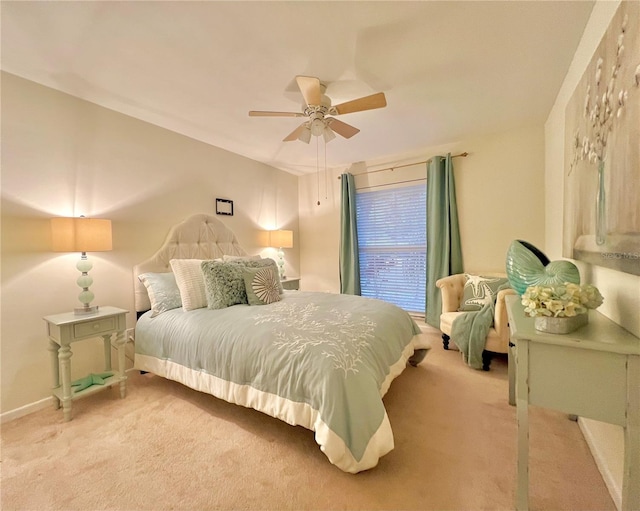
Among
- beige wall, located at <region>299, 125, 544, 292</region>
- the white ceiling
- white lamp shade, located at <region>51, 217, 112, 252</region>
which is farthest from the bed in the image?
beige wall, located at <region>299, 125, 544, 292</region>

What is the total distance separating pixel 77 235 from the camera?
202 cm

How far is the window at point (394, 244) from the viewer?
12.7 feet

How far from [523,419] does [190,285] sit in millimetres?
2398

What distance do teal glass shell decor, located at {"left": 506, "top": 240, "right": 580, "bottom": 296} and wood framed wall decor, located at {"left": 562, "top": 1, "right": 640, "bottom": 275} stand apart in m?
0.15

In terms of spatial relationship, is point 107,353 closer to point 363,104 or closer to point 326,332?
point 326,332

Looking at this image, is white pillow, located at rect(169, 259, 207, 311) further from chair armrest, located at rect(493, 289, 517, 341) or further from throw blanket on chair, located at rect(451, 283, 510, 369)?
chair armrest, located at rect(493, 289, 517, 341)

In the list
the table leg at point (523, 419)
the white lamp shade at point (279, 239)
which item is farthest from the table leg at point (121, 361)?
the table leg at point (523, 419)

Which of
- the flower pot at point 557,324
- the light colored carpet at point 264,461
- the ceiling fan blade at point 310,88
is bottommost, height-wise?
the light colored carpet at point 264,461

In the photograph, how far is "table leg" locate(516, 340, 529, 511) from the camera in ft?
3.69

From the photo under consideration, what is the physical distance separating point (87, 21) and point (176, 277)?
178 centimetres

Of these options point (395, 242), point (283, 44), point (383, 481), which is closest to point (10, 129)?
point (283, 44)

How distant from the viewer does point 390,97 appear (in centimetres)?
245

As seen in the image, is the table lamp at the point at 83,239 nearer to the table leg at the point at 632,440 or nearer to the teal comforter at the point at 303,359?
the teal comforter at the point at 303,359

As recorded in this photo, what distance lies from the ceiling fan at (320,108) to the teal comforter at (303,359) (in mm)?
1514
